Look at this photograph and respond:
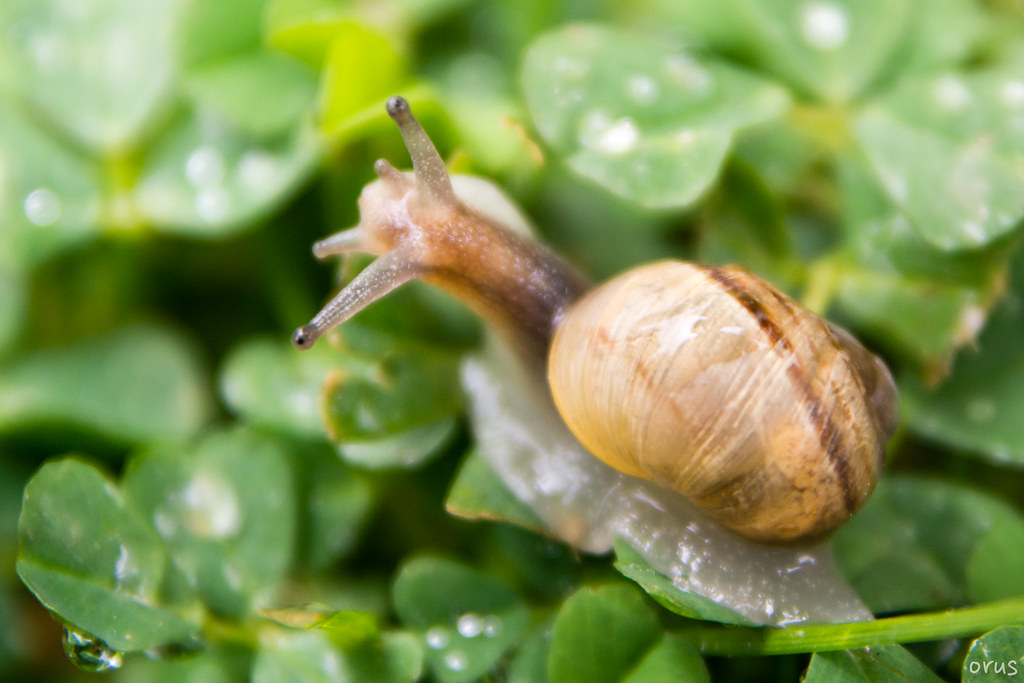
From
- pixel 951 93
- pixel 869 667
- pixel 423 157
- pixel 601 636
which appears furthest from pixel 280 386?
pixel 951 93

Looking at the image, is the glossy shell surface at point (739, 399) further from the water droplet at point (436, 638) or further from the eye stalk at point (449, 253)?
the water droplet at point (436, 638)

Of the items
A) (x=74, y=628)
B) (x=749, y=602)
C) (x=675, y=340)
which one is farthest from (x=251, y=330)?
(x=749, y=602)

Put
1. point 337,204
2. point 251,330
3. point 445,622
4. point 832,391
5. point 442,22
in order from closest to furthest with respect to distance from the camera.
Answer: point 832,391
point 445,622
point 337,204
point 251,330
point 442,22

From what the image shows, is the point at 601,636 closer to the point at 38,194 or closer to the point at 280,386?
the point at 280,386

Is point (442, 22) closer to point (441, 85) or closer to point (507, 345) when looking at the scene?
point (441, 85)

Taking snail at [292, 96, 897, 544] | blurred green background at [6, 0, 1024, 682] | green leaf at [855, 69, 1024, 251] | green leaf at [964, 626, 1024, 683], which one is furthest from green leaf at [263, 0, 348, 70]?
green leaf at [964, 626, 1024, 683]

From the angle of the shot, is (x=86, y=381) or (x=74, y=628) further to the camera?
(x=86, y=381)
